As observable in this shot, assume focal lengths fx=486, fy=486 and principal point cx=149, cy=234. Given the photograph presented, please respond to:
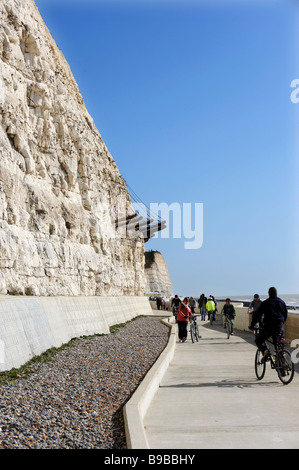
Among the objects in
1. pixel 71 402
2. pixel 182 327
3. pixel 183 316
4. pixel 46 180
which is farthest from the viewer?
pixel 46 180

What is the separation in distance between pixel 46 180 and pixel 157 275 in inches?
3100

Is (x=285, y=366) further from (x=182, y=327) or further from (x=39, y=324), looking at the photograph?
(x=182, y=327)

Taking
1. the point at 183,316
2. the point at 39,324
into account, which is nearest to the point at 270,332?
the point at 39,324

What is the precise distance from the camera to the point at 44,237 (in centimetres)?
2725

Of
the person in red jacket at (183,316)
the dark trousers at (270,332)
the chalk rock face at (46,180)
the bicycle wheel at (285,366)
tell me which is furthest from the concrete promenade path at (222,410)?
the chalk rock face at (46,180)

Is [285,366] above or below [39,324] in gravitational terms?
below

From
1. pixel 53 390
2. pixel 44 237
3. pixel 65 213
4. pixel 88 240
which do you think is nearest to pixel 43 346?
pixel 53 390

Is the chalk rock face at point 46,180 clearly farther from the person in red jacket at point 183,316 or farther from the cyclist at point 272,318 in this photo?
the cyclist at point 272,318

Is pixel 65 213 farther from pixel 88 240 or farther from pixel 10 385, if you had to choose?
pixel 10 385

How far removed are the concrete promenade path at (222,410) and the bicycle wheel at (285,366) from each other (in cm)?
14

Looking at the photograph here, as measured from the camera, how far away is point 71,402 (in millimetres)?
6773

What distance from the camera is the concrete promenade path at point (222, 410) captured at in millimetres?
5543

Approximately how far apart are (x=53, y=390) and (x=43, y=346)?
3.56 metres

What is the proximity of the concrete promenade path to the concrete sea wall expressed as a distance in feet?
8.95
